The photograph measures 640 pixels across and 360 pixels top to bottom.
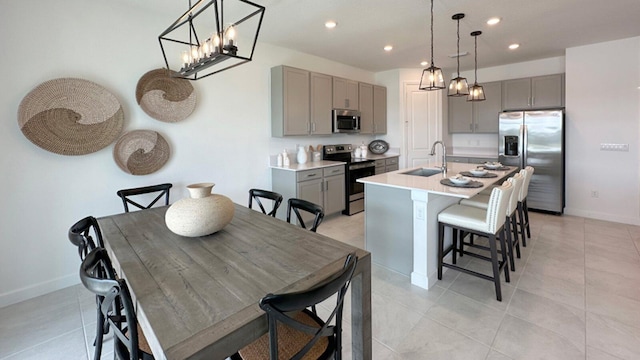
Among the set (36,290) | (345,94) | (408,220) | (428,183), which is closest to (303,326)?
(408,220)

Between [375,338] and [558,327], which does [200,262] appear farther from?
[558,327]

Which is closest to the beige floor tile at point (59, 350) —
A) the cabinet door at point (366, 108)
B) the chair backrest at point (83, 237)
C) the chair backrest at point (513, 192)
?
the chair backrest at point (83, 237)

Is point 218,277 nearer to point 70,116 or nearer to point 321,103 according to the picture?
point 70,116

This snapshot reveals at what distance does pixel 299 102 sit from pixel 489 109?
382 centimetres

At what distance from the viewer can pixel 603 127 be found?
444cm

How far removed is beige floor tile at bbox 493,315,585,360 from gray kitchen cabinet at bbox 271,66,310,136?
331 centimetres

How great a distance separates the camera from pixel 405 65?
5.63m

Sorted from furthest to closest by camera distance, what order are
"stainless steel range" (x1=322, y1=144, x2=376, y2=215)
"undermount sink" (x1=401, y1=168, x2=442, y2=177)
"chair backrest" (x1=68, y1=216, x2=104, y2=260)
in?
"stainless steel range" (x1=322, y1=144, x2=376, y2=215), "undermount sink" (x1=401, y1=168, x2=442, y2=177), "chair backrest" (x1=68, y1=216, x2=104, y2=260)

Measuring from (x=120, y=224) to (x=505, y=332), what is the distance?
273 cm

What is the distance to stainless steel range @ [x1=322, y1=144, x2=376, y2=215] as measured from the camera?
492cm

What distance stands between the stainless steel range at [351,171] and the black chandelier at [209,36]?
208cm

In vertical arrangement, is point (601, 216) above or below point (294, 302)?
below

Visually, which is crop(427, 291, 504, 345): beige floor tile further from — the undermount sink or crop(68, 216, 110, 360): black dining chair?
crop(68, 216, 110, 360): black dining chair

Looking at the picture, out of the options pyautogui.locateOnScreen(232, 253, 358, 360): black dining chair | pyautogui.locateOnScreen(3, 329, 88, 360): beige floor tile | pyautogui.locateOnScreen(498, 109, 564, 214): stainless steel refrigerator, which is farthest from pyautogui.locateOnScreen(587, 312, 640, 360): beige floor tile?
pyautogui.locateOnScreen(3, 329, 88, 360): beige floor tile
